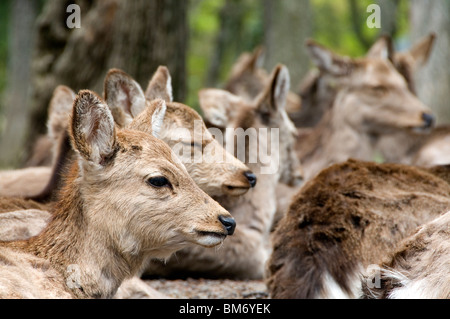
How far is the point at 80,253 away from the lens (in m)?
4.39

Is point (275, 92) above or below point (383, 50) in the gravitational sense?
below

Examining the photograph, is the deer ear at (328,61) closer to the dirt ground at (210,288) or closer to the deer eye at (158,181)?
the dirt ground at (210,288)

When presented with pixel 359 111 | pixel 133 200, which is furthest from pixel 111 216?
pixel 359 111

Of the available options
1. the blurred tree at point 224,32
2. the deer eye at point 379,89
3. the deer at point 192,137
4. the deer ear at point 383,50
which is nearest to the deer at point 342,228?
the deer at point 192,137

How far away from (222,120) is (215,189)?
5.23ft

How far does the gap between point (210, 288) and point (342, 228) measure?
158 centimetres

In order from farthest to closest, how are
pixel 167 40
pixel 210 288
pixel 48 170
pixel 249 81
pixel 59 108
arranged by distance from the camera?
1. pixel 249 81
2. pixel 167 40
3. pixel 59 108
4. pixel 48 170
5. pixel 210 288

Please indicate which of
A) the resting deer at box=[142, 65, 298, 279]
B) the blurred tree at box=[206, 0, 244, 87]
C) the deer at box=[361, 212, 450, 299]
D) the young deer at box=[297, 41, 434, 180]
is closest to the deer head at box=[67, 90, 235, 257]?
the deer at box=[361, 212, 450, 299]

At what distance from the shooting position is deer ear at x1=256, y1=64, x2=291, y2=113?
7227 millimetres

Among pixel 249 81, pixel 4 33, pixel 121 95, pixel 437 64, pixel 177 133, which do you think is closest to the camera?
pixel 177 133

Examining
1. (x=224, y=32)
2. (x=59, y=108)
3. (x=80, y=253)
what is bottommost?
(x=80, y=253)

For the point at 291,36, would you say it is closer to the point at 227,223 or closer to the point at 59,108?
the point at 59,108

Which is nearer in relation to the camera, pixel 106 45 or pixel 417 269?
pixel 417 269

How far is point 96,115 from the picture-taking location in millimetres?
4359
